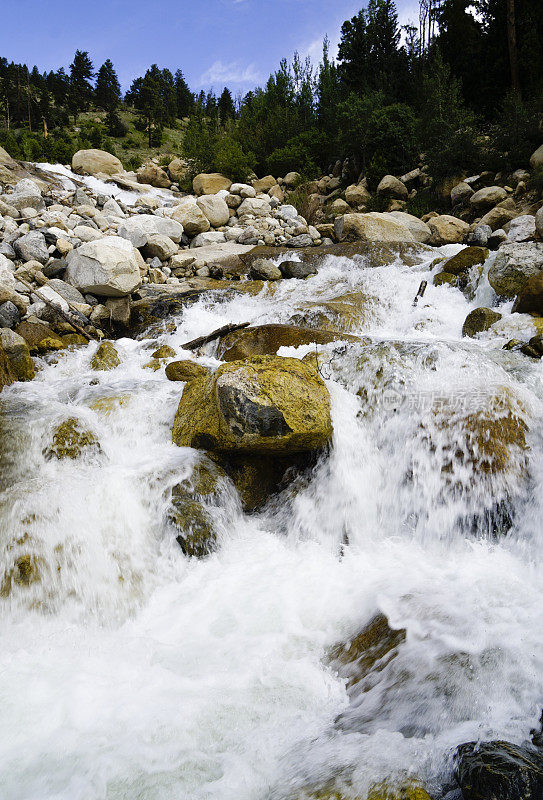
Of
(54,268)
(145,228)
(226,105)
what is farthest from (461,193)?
(226,105)

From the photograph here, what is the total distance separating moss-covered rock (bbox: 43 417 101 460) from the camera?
378 centimetres

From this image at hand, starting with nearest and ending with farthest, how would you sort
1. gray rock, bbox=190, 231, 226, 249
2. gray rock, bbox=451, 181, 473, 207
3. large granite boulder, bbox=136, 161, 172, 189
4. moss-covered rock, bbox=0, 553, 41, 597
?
1. moss-covered rock, bbox=0, 553, 41, 597
2. gray rock, bbox=190, 231, 226, 249
3. gray rock, bbox=451, 181, 473, 207
4. large granite boulder, bbox=136, 161, 172, 189

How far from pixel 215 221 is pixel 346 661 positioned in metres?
14.1

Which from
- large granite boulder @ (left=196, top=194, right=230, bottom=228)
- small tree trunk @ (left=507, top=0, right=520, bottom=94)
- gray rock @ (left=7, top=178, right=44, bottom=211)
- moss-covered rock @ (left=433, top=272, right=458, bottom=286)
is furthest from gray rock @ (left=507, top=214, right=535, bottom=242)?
gray rock @ (left=7, top=178, right=44, bottom=211)

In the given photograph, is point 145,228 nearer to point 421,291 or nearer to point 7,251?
point 7,251

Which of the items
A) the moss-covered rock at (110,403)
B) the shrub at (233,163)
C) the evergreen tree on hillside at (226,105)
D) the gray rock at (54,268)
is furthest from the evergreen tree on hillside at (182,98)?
the moss-covered rock at (110,403)

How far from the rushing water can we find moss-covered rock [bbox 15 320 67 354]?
5.86ft

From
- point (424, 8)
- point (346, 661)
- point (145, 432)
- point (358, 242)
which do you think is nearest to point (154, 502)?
point (145, 432)

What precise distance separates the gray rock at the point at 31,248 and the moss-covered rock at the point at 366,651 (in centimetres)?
856

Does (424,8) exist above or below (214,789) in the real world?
above

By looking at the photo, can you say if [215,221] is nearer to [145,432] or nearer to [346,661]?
[145,432]

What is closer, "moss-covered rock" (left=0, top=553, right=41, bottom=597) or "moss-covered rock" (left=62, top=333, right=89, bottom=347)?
"moss-covered rock" (left=0, top=553, right=41, bottom=597)

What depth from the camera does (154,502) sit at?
3.46 meters

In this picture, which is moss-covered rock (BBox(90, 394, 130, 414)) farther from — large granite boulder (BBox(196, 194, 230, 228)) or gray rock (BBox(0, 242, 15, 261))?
large granite boulder (BBox(196, 194, 230, 228))
